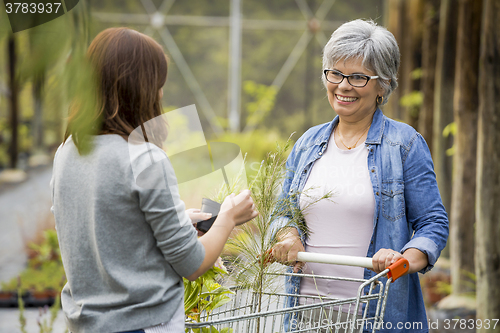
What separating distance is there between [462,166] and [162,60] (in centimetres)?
348

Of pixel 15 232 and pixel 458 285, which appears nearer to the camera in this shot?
pixel 458 285

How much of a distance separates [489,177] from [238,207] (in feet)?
7.53

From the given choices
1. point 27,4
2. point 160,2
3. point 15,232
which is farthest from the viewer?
point 160,2

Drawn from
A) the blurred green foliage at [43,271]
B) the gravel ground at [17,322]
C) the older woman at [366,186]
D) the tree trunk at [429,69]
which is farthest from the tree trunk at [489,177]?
the blurred green foliage at [43,271]

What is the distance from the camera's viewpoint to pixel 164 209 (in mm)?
1152

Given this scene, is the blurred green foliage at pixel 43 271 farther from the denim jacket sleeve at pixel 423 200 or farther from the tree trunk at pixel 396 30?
the tree trunk at pixel 396 30

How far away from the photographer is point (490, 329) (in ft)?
9.50

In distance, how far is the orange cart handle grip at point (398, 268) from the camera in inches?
55.7

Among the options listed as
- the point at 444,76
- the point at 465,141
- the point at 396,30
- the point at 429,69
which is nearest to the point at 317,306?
the point at 465,141

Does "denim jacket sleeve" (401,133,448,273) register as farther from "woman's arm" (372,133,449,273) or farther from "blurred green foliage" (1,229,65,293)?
"blurred green foliage" (1,229,65,293)

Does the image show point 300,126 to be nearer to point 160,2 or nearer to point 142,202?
point 160,2

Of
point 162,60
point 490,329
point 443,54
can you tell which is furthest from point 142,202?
point 443,54

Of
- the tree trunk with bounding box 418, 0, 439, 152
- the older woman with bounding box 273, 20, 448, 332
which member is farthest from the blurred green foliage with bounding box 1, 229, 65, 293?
the tree trunk with bounding box 418, 0, 439, 152

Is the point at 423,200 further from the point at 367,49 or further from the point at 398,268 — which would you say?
the point at 367,49
